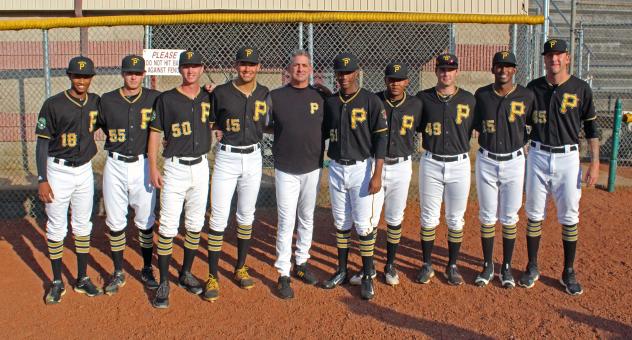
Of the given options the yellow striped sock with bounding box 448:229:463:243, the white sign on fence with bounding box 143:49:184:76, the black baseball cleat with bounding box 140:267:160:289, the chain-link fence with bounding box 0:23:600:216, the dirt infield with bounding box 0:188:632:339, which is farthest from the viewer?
the chain-link fence with bounding box 0:23:600:216

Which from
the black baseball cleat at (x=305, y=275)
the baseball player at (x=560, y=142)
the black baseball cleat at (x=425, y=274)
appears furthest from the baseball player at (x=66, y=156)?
the baseball player at (x=560, y=142)

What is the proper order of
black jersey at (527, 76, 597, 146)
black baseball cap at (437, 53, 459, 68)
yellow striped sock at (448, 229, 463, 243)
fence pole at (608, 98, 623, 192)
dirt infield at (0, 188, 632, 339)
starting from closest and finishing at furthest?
dirt infield at (0, 188, 632, 339)
black baseball cap at (437, 53, 459, 68)
black jersey at (527, 76, 597, 146)
yellow striped sock at (448, 229, 463, 243)
fence pole at (608, 98, 623, 192)

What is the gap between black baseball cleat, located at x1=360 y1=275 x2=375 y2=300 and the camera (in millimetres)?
4344

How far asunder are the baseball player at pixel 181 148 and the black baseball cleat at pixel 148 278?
0.79 feet

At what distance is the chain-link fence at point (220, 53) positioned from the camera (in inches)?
341

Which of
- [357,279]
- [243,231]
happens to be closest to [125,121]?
[243,231]

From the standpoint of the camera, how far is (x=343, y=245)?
4.67 meters

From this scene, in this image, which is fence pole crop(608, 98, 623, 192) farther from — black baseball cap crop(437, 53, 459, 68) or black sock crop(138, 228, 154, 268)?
black sock crop(138, 228, 154, 268)

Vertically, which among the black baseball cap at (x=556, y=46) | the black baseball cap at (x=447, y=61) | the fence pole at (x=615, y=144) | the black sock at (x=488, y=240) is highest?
the black baseball cap at (x=556, y=46)

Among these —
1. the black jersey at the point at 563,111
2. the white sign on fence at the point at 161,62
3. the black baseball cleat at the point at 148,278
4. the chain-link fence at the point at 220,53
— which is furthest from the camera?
the chain-link fence at the point at 220,53

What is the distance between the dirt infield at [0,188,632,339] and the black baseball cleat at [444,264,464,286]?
0.07 metres

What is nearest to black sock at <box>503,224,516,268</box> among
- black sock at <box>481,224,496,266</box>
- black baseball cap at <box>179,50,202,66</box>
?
black sock at <box>481,224,496,266</box>

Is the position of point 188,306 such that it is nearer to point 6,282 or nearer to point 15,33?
point 6,282

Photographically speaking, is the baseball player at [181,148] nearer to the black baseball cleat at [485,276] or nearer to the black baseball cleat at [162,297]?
the black baseball cleat at [162,297]
